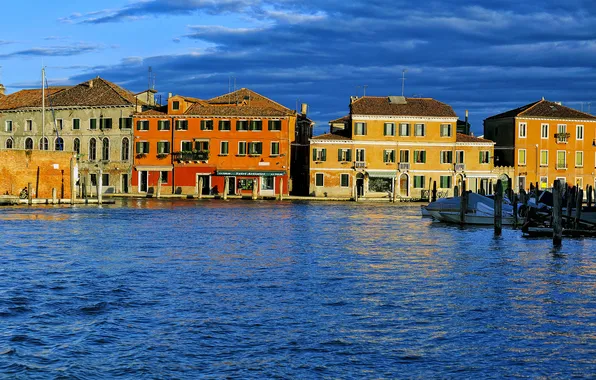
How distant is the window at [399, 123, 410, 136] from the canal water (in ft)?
→ 125

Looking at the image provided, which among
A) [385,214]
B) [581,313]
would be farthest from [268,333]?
[385,214]

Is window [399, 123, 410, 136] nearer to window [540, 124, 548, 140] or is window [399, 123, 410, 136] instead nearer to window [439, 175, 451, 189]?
window [439, 175, 451, 189]

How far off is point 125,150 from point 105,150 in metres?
1.80

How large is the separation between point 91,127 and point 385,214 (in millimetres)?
31206

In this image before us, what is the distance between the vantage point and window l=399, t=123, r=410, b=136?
2625 inches

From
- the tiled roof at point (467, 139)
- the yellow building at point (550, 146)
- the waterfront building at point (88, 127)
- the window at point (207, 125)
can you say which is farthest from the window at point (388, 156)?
the waterfront building at point (88, 127)

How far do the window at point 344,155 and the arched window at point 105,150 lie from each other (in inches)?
741

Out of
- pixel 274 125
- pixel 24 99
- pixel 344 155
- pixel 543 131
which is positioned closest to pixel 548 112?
pixel 543 131

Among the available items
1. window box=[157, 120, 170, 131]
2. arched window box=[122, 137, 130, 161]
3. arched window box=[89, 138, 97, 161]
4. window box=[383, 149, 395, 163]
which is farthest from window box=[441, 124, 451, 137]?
arched window box=[89, 138, 97, 161]

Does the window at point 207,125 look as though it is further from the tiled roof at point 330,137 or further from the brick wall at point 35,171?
the brick wall at point 35,171

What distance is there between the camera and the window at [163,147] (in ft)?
221

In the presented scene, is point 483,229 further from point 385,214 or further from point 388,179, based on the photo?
point 388,179

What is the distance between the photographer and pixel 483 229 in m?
36.4

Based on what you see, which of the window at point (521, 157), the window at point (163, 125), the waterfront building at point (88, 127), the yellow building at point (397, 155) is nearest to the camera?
the yellow building at point (397, 155)
